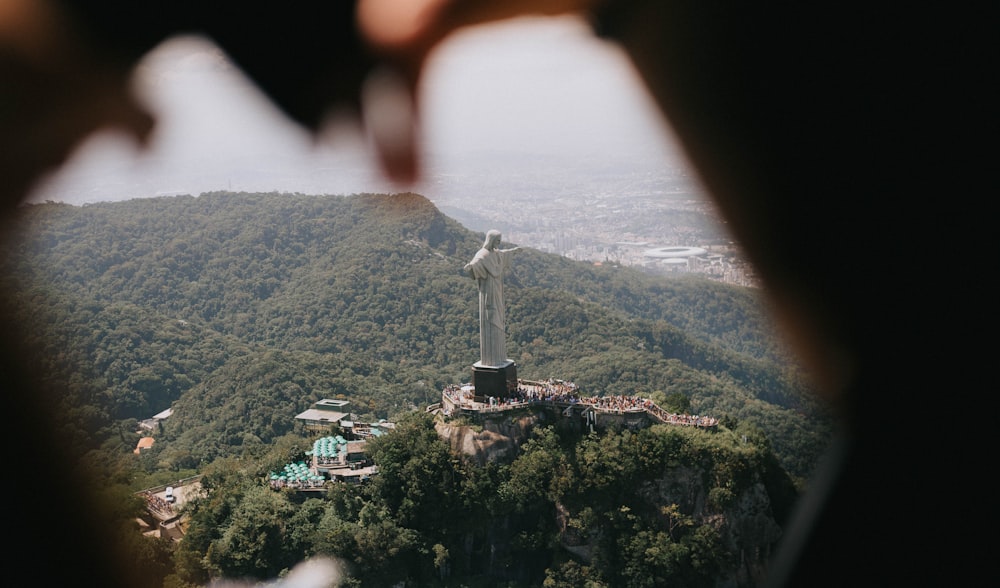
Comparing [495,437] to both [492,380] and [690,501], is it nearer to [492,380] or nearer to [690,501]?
[492,380]

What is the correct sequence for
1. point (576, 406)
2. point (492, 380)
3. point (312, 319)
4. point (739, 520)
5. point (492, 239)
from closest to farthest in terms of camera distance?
point (739, 520), point (492, 239), point (492, 380), point (576, 406), point (312, 319)

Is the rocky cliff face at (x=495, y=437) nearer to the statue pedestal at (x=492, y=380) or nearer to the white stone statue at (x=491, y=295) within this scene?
the statue pedestal at (x=492, y=380)

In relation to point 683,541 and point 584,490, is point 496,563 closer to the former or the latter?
point 584,490

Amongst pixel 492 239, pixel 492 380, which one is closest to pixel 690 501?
pixel 492 380

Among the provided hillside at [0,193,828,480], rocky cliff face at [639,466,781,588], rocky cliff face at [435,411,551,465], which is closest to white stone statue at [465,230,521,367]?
rocky cliff face at [435,411,551,465]

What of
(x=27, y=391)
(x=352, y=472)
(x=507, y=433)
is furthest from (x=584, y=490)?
(x=27, y=391)

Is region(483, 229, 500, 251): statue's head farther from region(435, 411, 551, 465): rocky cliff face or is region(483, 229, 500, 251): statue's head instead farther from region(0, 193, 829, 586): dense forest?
region(0, 193, 829, 586): dense forest
